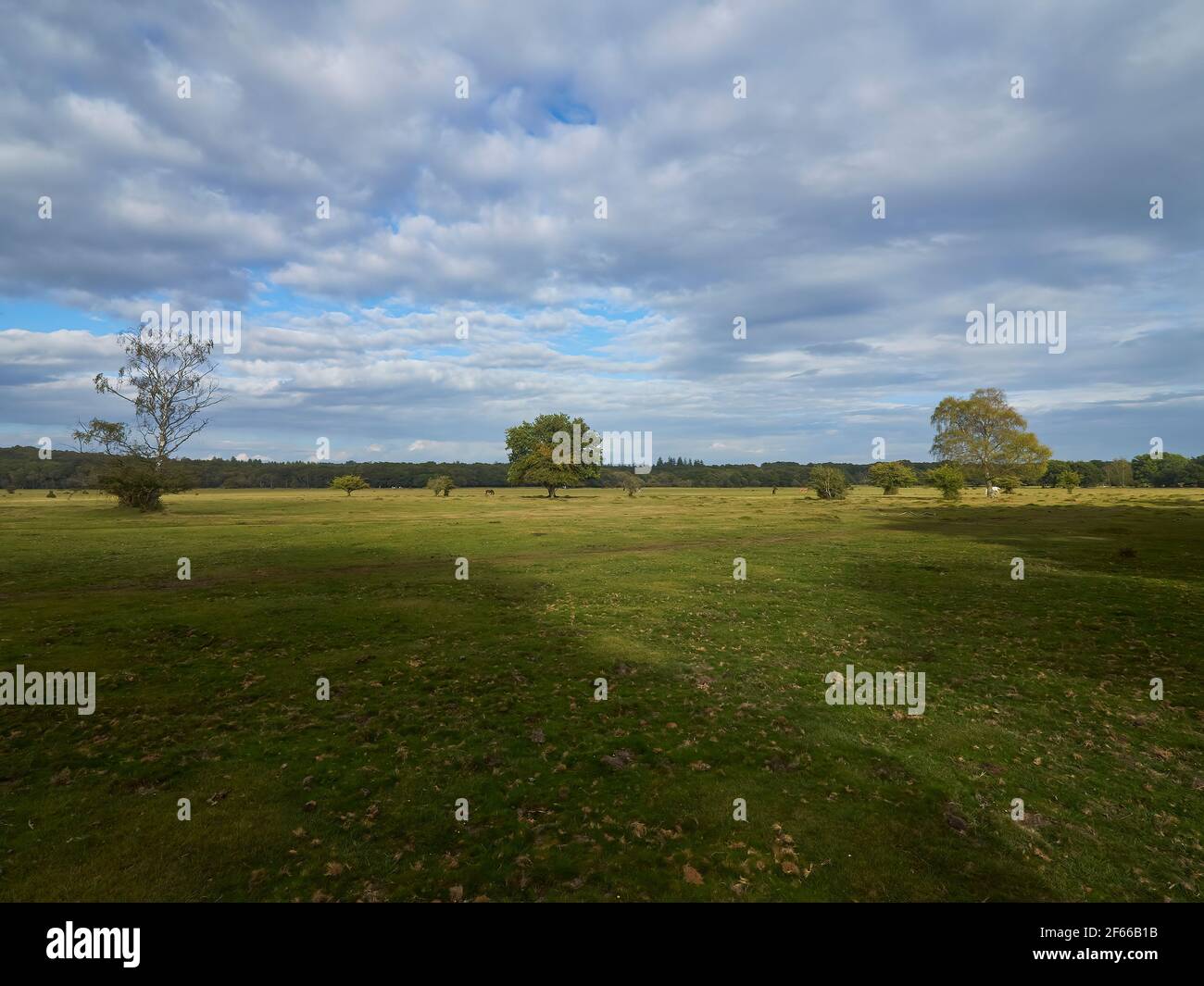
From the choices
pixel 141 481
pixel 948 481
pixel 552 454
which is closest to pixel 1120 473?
pixel 948 481

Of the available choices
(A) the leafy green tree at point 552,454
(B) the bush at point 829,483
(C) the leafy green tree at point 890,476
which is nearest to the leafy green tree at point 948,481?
(B) the bush at point 829,483

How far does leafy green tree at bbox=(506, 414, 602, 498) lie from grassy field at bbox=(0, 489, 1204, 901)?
84.1 m

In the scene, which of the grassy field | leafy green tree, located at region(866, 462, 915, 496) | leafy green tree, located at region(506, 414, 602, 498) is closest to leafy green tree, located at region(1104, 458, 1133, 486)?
leafy green tree, located at region(866, 462, 915, 496)

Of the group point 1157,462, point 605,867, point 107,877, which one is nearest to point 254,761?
point 107,877

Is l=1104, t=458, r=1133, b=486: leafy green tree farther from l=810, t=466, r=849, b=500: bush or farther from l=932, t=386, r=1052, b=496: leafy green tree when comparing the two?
l=810, t=466, r=849, b=500: bush

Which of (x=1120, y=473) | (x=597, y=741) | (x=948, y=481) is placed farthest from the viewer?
(x=1120, y=473)

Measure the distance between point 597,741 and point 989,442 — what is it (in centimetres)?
12654

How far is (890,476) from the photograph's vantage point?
128875 mm

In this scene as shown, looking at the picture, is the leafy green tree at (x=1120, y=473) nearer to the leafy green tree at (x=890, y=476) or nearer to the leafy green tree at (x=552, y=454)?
the leafy green tree at (x=890, y=476)

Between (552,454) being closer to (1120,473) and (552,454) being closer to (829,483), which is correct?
(829,483)

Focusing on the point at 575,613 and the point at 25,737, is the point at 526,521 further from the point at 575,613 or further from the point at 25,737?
the point at 25,737

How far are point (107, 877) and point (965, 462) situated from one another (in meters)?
133

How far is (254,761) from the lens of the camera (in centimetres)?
1180

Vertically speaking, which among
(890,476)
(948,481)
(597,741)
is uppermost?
(890,476)
